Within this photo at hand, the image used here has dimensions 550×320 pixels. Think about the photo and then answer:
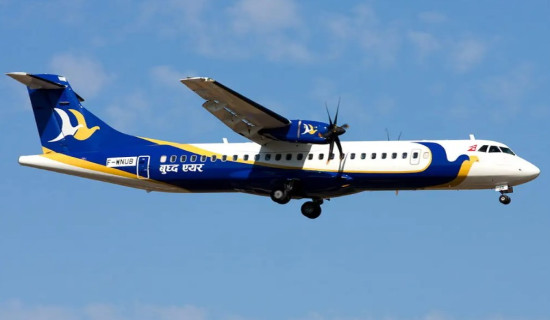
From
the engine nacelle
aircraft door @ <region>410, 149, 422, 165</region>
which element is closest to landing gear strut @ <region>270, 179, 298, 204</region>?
the engine nacelle

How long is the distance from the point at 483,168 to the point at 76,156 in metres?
14.8

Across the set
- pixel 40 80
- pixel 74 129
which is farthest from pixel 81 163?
pixel 40 80

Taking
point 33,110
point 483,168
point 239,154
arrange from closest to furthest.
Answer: point 483,168 < point 239,154 < point 33,110

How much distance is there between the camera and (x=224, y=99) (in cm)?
3209

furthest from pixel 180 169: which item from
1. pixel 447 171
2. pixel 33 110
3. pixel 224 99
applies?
pixel 447 171

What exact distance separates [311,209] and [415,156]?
5.04 meters

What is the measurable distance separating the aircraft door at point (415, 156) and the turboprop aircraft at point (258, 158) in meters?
0.03

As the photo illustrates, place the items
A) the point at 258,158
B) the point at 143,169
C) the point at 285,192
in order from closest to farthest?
the point at 285,192 < the point at 258,158 < the point at 143,169

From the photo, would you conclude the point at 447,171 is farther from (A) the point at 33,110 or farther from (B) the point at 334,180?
(A) the point at 33,110

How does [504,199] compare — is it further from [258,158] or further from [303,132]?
[258,158]

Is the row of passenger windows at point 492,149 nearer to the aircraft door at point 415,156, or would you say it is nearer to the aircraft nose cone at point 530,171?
the aircraft nose cone at point 530,171

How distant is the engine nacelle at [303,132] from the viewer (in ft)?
107

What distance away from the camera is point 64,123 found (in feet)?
121

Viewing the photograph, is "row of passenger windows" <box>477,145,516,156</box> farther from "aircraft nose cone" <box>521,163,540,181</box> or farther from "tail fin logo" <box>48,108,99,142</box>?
"tail fin logo" <box>48,108,99,142</box>
